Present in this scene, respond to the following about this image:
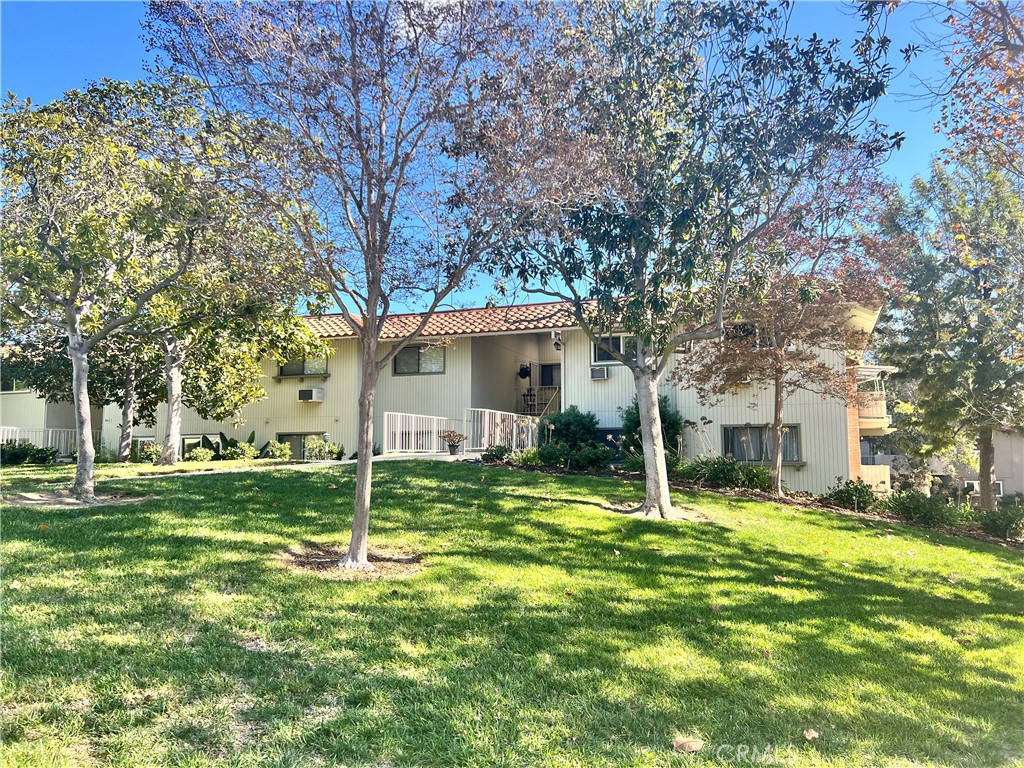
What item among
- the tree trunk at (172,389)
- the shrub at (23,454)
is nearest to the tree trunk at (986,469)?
the tree trunk at (172,389)

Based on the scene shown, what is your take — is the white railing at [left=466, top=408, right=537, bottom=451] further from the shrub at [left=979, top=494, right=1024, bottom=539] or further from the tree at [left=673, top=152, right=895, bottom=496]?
the shrub at [left=979, top=494, right=1024, bottom=539]

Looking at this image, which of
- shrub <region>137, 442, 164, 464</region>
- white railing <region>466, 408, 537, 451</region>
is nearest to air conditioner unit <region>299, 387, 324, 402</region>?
shrub <region>137, 442, 164, 464</region>

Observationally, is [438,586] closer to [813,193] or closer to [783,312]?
[813,193]

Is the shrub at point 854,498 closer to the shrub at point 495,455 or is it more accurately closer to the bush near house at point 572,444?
the bush near house at point 572,444

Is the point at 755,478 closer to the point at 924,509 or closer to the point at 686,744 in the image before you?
the point at 924,509

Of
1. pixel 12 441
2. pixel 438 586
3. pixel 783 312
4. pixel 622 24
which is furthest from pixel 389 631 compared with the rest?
pixel 12 441

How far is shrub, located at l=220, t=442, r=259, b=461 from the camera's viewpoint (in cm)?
2064

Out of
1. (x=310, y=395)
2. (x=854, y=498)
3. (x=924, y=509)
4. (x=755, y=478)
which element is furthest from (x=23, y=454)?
(x=924, y=509)

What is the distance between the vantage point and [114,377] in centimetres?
2000

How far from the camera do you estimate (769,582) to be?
6.80 meters

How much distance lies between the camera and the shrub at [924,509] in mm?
12898

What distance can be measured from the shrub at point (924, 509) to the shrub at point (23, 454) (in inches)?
909

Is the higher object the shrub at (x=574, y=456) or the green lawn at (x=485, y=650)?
the shrub at (x=574, y=456)

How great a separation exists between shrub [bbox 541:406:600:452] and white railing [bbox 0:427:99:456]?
55.6ft
